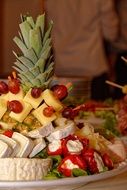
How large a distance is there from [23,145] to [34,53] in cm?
29

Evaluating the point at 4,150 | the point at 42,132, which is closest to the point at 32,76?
the point at 42,132

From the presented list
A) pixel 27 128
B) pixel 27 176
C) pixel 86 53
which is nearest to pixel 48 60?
pixel 27 128

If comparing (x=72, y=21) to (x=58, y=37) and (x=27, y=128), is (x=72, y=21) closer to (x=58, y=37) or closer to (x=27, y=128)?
(x=58, y=37)

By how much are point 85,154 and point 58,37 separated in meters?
3.79

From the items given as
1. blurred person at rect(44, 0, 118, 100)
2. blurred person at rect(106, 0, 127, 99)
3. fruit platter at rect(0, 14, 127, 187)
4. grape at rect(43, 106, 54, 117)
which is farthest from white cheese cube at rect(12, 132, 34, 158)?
blurred person at rect(106, 0, 127, 99)

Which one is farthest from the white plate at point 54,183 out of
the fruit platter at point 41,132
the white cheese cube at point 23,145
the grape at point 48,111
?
the grape at point 48,111

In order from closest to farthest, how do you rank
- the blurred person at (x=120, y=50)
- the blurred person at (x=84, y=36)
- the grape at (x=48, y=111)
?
the grape at (x=48, y=111), the blurred person at (x=84, y=36), the blurred person at (x=120, y=50)

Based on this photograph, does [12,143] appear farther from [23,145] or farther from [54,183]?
[54,183]

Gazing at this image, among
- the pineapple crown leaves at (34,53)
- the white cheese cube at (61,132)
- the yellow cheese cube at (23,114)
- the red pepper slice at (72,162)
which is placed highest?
the pineapple crown leaves at (34,53)

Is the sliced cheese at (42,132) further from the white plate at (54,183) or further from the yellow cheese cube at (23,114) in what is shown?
the white plate at (54,183)

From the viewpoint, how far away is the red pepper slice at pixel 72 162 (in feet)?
5.08

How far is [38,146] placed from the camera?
62.8 inches

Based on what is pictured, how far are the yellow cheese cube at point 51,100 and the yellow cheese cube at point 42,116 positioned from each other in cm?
2

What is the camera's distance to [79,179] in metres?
1.49
